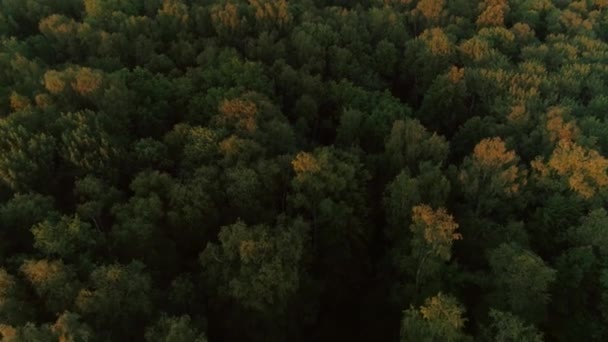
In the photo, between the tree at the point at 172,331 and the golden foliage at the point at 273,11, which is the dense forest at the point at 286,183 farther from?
the golden foliage at the point at 273,11

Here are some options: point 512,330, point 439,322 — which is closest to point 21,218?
point 439,322

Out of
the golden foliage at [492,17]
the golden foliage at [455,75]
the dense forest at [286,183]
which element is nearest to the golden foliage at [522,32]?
the dense forest at [286,183]

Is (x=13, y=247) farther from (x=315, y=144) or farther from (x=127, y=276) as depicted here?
(x=315, y=144)

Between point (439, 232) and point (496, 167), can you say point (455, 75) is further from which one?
point (439, 232)

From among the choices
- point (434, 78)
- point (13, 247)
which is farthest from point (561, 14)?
point (13, 247)

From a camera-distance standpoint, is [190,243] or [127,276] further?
[190,243]
